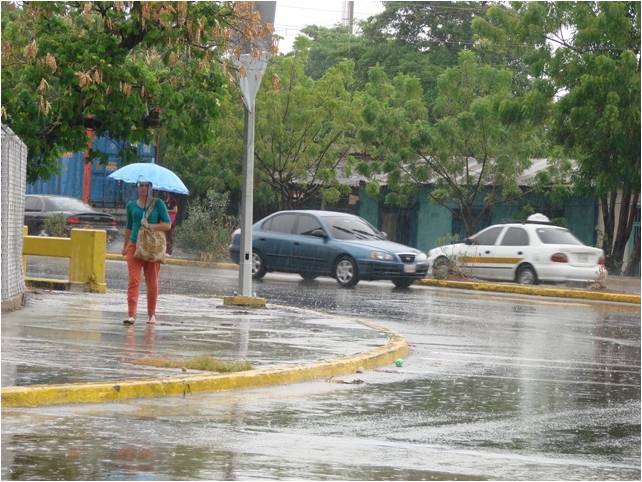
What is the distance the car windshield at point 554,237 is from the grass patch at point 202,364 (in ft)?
62.8

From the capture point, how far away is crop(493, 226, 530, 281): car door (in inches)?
1223

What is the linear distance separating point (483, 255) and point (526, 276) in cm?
141

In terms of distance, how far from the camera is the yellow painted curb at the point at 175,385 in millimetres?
10069

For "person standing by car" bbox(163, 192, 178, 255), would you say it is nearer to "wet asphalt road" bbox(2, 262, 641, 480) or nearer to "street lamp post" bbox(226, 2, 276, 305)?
"street lamp post" bbox(226, 2, 276, 305)

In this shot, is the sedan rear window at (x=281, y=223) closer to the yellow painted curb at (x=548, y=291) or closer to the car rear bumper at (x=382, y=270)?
the car rear bumper at (x=382, y=270)

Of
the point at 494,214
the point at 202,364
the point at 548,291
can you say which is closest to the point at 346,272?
the point at 548,291

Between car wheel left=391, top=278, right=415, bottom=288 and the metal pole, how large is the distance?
8723 millimetres

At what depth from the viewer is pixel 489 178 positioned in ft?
130

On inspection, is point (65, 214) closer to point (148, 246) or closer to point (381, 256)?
point (381, 256)

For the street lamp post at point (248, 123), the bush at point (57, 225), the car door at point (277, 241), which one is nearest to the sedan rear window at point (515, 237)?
the car door at point (277, 241)

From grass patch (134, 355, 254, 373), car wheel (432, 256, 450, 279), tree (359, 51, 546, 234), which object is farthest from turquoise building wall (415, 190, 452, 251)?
grass patch (134, 355, 254, 373)

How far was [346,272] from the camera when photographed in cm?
2841

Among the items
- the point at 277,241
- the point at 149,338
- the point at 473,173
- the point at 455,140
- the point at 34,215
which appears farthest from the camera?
the point at 473,173

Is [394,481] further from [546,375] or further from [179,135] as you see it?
[179,135]
